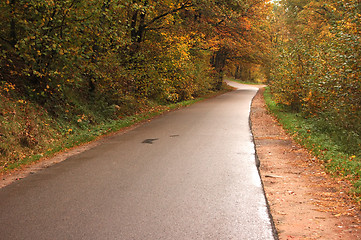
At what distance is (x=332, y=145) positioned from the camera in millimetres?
9633

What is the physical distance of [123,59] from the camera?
16344 millimetres

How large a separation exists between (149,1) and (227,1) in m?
5.96

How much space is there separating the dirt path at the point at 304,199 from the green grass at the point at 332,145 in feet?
0.77

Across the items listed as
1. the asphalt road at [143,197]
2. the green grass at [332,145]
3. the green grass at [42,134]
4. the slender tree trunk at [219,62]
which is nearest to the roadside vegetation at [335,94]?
the green grass at [332,145]

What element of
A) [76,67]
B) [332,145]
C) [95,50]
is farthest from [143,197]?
[95,50]

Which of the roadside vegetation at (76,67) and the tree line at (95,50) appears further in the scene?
the tree line at (95,50)

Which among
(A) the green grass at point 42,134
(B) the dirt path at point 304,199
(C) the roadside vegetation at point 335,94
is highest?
(C) the roadside vegetation at point 335,94

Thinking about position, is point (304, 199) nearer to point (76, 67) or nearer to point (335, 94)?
point (335, 94)

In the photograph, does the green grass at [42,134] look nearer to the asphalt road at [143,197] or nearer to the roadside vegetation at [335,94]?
the asphalt road at [143,197]

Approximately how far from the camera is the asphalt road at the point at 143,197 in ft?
14.6

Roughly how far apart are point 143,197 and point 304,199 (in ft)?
9.01

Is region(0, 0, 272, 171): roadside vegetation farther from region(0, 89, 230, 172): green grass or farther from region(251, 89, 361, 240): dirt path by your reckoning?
region(251, 89, 361, 240): dirt path

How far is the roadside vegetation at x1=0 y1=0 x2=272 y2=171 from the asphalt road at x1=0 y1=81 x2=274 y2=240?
5.94 ft

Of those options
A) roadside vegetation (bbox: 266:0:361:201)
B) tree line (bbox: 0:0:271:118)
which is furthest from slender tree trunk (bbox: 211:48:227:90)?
roadside vegetation (bbox: 266:0:361:201)
